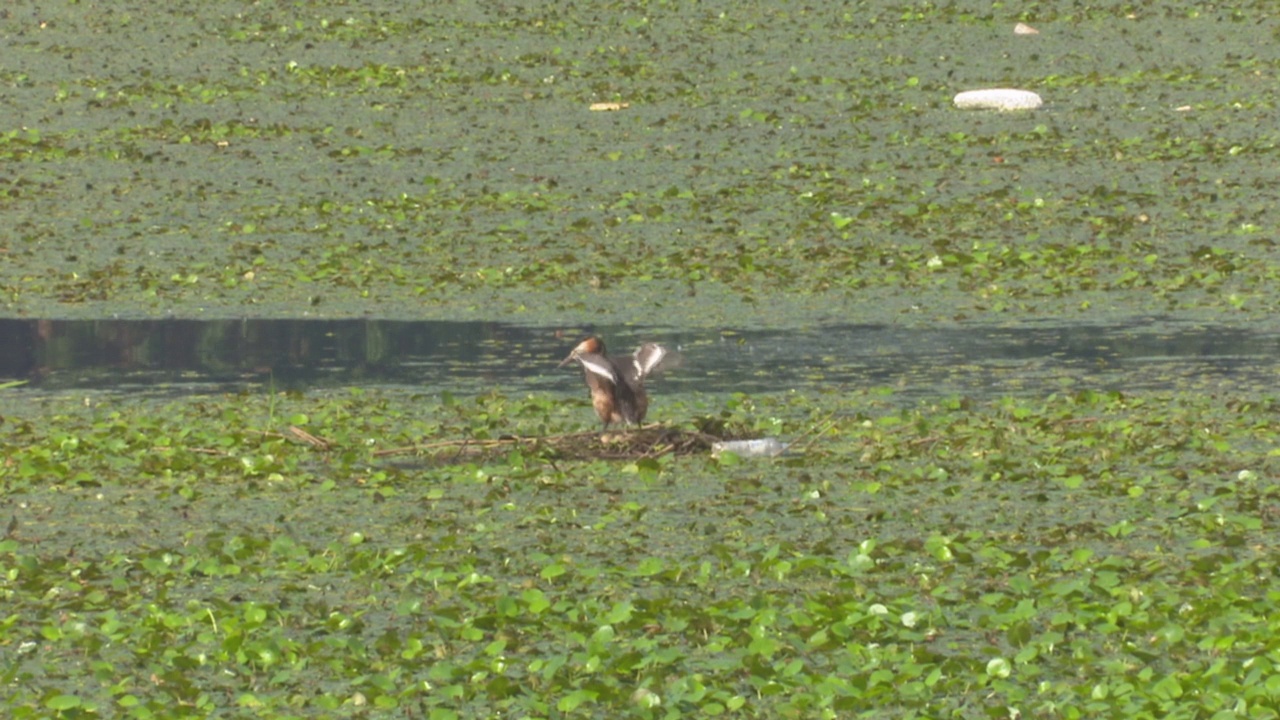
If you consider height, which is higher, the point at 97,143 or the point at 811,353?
the point at 97,143

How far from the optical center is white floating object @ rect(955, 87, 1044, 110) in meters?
22.9

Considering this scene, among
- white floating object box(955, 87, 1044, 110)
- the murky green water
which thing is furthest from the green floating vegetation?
white floating object box(955, 87, 1044, 110)

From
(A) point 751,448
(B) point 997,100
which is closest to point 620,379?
(A) point 751,448

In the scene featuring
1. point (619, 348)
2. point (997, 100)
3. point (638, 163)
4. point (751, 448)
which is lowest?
point (751, 448)

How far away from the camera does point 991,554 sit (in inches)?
355

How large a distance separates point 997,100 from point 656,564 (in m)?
14.8

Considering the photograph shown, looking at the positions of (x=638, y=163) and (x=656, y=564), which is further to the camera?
(x=638, y=163)

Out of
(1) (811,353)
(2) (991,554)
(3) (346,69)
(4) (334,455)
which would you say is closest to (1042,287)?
(1) (811,353)

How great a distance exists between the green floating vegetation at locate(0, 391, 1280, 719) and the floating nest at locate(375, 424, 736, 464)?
0.09 meters

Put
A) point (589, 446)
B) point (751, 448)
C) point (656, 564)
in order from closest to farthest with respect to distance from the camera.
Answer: point (656, 564)
point (751, 448)
point (589, 446)

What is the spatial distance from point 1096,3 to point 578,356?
696 inches

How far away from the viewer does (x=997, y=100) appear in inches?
902

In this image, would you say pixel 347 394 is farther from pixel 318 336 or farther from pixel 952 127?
pixel 952 127

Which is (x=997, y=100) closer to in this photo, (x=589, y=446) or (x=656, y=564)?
(x=589, y=446)
